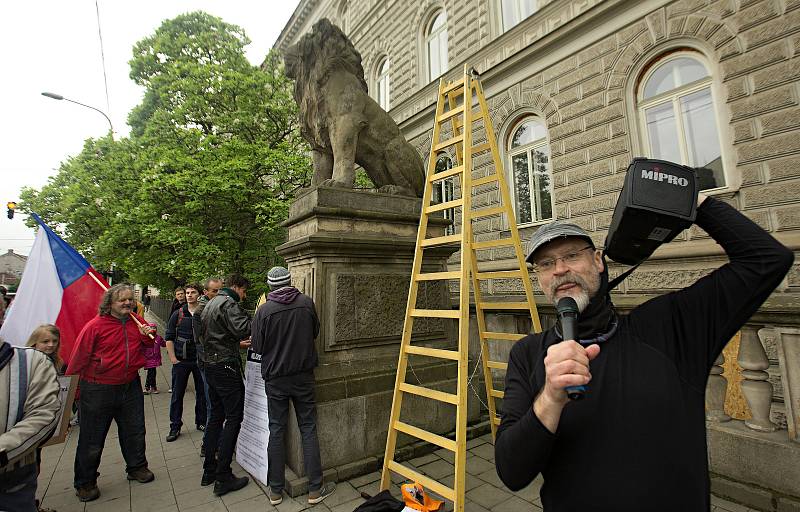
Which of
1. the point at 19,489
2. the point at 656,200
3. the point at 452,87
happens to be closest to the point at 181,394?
the point at 19,489

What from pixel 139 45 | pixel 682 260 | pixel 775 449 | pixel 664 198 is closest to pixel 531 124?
pixel 682 260

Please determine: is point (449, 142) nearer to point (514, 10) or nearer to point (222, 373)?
point (222, 373)

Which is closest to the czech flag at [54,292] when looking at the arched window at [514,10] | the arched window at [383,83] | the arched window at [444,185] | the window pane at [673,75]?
the arched window at [444,185]

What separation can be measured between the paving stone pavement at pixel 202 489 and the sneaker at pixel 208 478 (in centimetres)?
7

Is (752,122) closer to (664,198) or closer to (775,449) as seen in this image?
(775,449)

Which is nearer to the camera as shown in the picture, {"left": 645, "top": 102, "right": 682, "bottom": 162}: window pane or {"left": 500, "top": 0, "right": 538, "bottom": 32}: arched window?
{"left": 645, "top": 102, "right": 682, "bottom": 162}: window pane

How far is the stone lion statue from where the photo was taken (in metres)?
4.71

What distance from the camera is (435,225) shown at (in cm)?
504

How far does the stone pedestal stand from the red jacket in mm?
1783

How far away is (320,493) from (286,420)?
2.23 feet

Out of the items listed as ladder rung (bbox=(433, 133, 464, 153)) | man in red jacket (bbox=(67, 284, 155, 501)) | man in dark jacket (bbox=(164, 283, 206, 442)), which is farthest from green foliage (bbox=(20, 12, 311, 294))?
ladder rung (bbox=(433, 133, 464, 153))

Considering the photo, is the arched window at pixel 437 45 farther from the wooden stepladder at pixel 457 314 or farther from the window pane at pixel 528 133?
the wooden stepladder at pixel 457 314

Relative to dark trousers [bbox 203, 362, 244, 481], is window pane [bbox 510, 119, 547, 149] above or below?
above

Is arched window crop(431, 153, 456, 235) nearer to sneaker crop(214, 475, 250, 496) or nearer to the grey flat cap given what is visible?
sneaker crop(214, 475, 250, 496)
